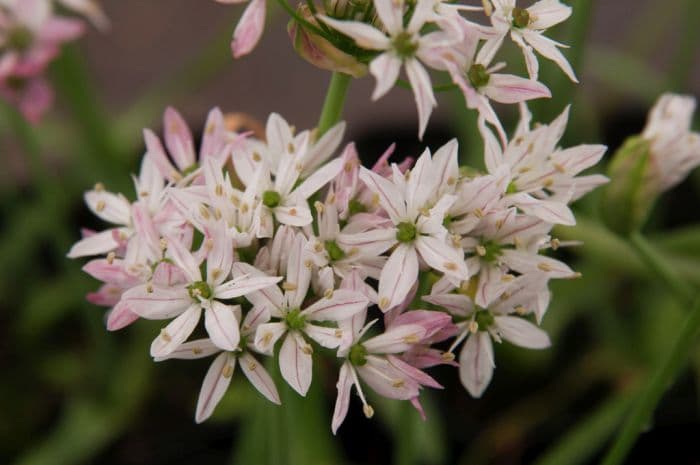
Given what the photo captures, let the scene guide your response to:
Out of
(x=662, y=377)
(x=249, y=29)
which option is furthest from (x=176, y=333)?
(x=662, y=377)

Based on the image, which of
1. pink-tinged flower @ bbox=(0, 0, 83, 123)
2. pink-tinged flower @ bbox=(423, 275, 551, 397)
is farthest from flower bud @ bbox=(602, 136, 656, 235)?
pink-tinged flower @ bbox=(0, 0, 83, 123)

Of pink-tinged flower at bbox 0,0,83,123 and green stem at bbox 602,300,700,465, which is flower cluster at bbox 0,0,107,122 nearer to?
pink-tinged flower at bbox 0,0,83,123

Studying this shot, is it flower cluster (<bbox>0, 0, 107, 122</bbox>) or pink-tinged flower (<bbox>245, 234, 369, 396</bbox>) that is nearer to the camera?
pink-tinged flower (<bbox>245, 234, 369, 396</bbox>)

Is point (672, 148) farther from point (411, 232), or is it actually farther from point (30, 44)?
point (30, 44)

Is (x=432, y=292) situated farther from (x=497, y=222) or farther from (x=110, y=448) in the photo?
(x=110, y=448)

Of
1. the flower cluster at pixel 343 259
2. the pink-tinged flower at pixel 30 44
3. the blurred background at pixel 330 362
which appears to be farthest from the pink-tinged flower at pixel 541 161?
the pink-tinged flower at pixel 30 44

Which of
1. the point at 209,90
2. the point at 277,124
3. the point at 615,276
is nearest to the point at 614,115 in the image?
the point at 615,276
